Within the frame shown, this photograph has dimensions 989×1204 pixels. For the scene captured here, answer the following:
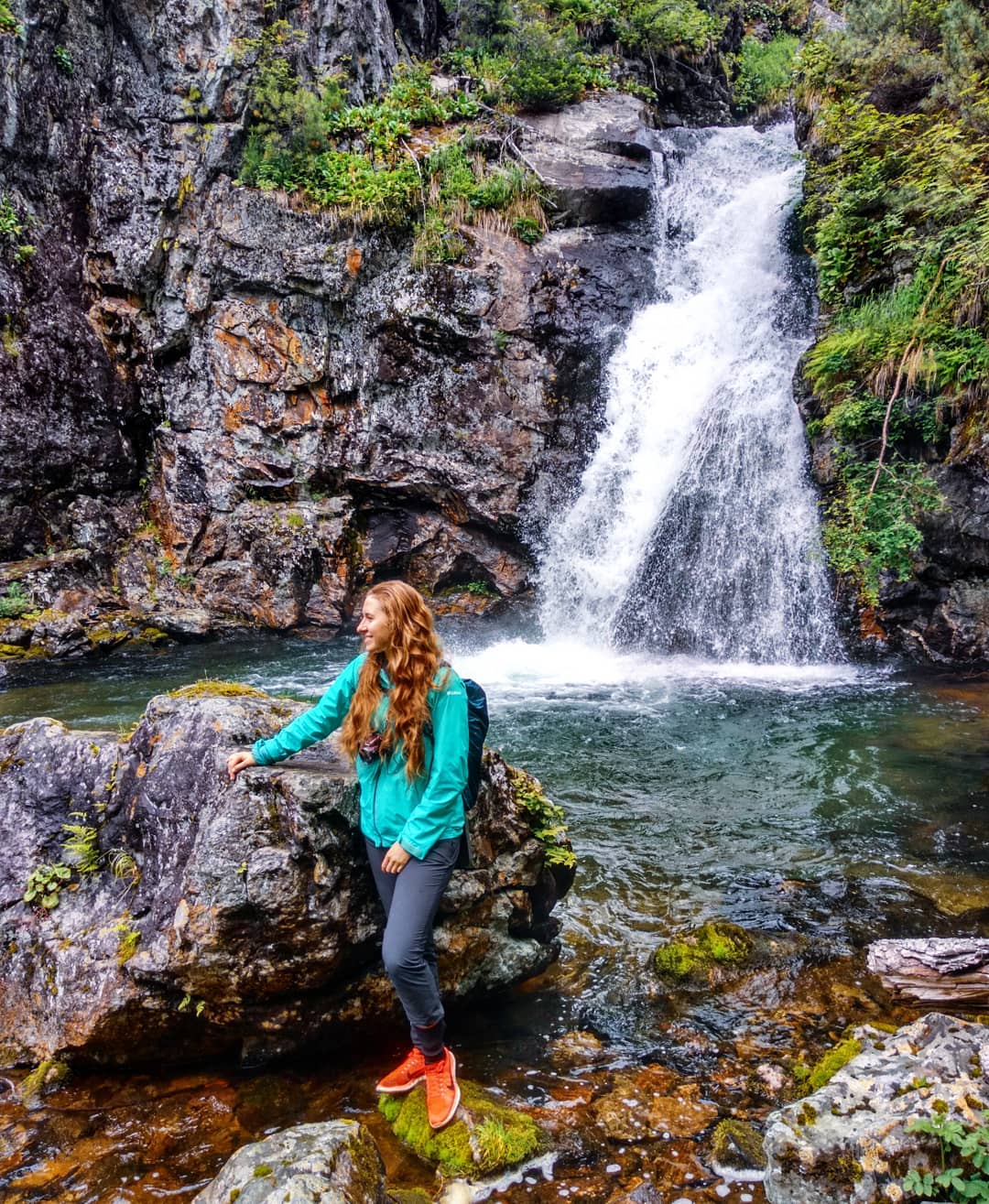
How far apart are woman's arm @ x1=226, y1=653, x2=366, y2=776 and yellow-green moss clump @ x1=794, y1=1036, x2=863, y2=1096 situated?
252cm

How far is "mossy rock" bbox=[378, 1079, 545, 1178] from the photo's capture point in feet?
8.94

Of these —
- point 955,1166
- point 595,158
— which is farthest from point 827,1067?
point 595,158

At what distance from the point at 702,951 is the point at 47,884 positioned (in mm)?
3488

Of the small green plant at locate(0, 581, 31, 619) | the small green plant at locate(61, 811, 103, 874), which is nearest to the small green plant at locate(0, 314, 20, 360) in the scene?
the small green plant at locate(0, 581, 31, 619)

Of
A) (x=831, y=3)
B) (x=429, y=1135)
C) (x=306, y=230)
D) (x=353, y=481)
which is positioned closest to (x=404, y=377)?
(x=353, y=481)

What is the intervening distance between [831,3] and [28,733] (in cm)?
2460

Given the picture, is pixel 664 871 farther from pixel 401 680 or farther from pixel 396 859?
pixel 401 680

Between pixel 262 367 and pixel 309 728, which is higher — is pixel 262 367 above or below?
above

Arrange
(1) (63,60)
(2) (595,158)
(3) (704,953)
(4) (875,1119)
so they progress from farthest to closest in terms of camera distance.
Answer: (2) (595,158) → (1) (63,60) → (3) (704,953) → (4) (875,1119)

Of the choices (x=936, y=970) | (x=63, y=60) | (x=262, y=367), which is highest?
(x=63, y=60)

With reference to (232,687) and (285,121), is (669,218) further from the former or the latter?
(232,687)

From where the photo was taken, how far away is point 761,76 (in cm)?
2030

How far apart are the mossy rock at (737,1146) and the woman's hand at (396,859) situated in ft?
5.27

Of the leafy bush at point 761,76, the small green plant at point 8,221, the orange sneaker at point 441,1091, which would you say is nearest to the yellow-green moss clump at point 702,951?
the orange sneaker at point 441,1091
